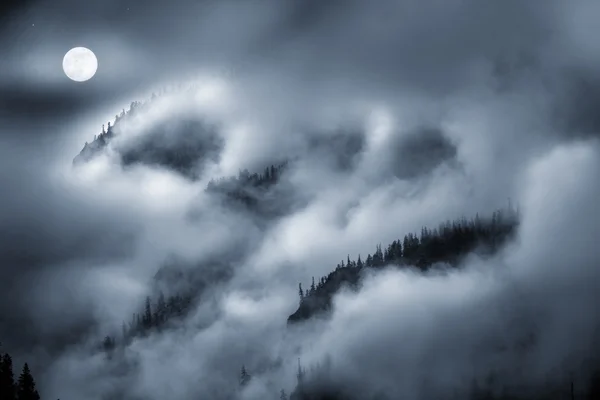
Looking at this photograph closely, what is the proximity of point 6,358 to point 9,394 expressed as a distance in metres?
15.8

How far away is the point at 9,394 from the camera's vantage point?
504 feet

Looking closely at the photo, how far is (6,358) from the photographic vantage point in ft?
548

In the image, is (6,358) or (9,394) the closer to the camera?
(9,394)
